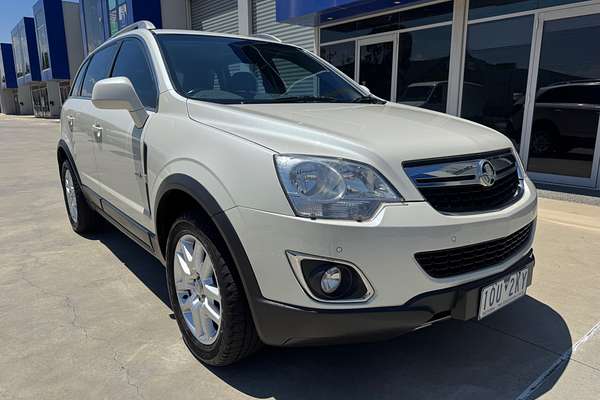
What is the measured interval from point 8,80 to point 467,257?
61638 millimetres

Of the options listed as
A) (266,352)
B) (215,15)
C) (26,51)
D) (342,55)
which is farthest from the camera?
(26,51)

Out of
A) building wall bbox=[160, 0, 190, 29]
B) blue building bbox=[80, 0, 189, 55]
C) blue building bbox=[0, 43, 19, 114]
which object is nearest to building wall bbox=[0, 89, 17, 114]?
blue building bbox=[0, 43, 19, 114]

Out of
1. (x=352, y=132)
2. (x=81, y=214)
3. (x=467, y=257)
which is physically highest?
(x=352, y=132)

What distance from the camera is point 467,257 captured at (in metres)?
1.87

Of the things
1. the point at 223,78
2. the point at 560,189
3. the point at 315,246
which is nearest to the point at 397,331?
the point at 315,246

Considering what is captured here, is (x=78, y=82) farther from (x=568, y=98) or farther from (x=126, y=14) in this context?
(x=126, y=14)

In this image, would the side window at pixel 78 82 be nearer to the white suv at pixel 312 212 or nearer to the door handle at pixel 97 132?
the door handle at pixel 97 132

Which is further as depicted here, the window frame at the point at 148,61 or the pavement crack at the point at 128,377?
the window frame at the point at 148,61

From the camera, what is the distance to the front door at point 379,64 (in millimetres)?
8539

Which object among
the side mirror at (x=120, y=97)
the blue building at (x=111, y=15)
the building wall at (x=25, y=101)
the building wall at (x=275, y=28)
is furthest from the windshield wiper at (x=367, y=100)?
the building wall at (x=25, y=101)

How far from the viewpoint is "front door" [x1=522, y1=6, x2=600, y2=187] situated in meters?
5.89

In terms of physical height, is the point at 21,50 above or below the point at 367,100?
above

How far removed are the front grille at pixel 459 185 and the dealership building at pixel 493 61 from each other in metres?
4.97

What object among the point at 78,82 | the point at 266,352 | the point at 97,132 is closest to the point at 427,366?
the point at 266,352
